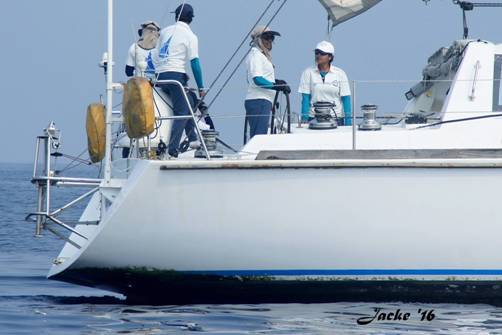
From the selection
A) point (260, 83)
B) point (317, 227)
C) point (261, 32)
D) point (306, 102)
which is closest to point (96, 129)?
point (260, 83)

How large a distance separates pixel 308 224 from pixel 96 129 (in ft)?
7.08

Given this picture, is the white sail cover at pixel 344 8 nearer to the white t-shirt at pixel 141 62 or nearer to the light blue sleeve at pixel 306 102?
the light blue sleeve at pixel 306 102

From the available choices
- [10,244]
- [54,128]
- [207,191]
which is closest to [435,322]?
[207,191]

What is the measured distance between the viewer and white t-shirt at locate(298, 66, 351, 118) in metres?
12.0

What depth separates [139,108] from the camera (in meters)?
10.2

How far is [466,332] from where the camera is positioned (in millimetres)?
9227

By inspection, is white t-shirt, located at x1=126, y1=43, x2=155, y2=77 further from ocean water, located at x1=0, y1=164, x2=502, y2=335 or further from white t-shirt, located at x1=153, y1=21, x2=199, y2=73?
ocean water, located at x1=0, y1=164, x2=502, y2=335

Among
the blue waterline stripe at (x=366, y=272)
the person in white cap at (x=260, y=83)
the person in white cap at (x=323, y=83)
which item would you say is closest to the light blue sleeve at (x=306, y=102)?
the person in white cap at (x=323, y=83)

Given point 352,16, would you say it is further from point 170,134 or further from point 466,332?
point 466,332

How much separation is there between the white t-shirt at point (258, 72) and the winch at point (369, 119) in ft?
2.90

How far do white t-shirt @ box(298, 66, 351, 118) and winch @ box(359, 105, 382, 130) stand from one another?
0.84 metres

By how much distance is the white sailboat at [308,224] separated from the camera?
991 centimetres

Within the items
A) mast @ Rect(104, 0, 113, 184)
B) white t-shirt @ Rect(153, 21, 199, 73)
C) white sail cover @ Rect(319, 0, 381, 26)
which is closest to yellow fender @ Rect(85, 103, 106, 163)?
mast @ Rect(104, 0, 113, 184)

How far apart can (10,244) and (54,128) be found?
6.56 meters
